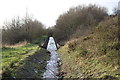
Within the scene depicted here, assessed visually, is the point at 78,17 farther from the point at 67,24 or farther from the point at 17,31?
the point at 17,31

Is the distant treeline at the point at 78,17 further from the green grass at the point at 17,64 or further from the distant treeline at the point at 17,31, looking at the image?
the green grass at the point at 17,64

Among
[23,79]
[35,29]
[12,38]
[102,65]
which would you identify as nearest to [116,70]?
[102,65]

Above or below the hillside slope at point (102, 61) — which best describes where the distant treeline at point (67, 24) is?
above

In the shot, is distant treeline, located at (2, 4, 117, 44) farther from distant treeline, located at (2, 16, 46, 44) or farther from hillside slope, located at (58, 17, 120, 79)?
hillside slope, located at (58, 17, 120, 79)

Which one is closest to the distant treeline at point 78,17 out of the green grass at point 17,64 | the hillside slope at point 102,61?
the green grass at point 17,64

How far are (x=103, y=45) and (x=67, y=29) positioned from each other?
98.6ft

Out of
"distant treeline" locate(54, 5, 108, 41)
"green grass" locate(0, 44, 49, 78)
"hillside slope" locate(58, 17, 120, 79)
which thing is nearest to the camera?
"hillside slope" locate(58, 17, 120, 79)

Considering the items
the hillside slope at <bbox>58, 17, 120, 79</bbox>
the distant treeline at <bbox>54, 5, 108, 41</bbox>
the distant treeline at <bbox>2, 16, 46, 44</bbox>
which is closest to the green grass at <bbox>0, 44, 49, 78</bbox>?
the hillside slope at <bbox>58, 17, 120, 79</bbox>

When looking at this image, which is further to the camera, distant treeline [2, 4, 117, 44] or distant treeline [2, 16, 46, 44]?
distant treeline [2, 16, 46, 44]

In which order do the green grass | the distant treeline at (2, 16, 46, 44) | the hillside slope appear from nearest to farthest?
1. the hillside slope
2. the green grass
3. the distant treeline at (2, 16, 46, 44)

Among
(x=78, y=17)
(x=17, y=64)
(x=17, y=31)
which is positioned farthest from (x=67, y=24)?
(x=17, y=64)

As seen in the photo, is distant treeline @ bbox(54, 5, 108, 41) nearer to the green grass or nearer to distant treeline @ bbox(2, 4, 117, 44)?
distant treeline @ bbox(2, 4, 117, 44)

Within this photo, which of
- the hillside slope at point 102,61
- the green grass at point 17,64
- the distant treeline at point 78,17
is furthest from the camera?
the distant treeline at point 78,17

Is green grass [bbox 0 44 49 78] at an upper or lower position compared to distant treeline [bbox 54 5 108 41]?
lower
